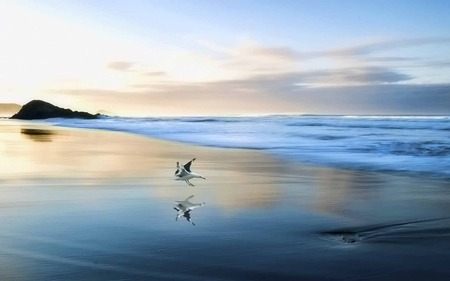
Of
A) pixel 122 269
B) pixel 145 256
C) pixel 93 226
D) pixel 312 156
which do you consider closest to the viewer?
pixel 122 269

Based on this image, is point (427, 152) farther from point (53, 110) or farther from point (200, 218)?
point (53, 110)

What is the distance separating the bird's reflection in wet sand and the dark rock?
8177cm

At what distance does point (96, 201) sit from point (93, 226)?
1378 mm

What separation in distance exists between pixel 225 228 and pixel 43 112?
91.6 metres

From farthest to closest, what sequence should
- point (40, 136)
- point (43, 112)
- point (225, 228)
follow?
point (43, 112)
point (40, 136)
point (225, 228)

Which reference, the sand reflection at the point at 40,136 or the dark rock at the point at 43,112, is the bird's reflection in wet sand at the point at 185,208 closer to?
the sand reflection at the point at 40,136

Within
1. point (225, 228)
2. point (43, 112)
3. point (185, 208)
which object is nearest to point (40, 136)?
point (185, 208)

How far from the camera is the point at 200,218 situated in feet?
16.6

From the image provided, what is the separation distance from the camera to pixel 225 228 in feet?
15.2

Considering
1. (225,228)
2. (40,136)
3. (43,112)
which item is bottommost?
(225,228)

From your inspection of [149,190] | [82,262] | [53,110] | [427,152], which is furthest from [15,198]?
[53,110]

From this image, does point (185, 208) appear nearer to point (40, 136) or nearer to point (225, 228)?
point (225, 228)

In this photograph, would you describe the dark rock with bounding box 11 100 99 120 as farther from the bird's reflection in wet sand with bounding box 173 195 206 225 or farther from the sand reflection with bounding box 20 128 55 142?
the bird's reflection in wet sand with bounding box 173 195 206 225

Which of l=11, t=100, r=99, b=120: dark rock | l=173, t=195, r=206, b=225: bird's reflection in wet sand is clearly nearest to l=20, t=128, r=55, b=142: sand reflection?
l=173, t=195, r=206, b=225: bird's reflection in wet sand
